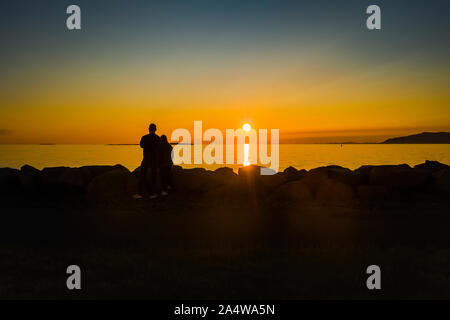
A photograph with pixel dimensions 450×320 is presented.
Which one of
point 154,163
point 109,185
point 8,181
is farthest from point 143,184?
point 8,181

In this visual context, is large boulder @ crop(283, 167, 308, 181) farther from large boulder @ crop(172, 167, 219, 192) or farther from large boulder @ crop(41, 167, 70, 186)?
large boulder @ crop(41, 167, 70, 186)

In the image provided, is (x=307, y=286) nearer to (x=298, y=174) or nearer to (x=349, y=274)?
(x=349, y=274)

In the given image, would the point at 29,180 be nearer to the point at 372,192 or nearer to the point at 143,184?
the point at 143,184

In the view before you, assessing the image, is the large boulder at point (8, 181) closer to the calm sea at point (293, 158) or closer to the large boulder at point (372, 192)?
the large boulder at point (372, 192)

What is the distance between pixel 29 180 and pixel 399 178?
1257 cm

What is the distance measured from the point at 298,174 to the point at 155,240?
25.5ft

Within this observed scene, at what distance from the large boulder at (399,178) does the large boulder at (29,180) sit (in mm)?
11634

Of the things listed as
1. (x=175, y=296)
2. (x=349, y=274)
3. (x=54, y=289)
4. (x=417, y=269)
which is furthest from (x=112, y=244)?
(x=417, y=269)

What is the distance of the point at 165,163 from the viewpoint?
13.1 meters

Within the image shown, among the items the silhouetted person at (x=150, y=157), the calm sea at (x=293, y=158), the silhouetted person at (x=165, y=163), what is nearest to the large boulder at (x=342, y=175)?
the silhouetted person at (x=165, y=163)

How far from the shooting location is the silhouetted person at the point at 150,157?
40.7 ft

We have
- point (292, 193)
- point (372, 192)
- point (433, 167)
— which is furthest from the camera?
point (433, 167)

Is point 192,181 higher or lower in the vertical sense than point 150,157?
lower

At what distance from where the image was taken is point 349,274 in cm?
595
